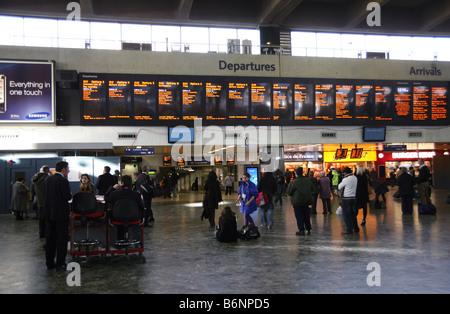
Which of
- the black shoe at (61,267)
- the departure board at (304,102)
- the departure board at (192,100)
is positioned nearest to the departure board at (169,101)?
the departure board at (192,100)

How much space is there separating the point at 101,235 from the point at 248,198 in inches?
164

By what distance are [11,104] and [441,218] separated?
16.1 meters

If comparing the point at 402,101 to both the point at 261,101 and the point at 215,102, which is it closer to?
the point at 261,101

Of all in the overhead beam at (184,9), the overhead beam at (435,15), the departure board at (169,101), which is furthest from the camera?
the overhead beam at (435,15)

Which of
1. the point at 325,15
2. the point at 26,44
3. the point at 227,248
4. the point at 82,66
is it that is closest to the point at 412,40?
the point at 325,15

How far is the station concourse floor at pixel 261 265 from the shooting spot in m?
5.62

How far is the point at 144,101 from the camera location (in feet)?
57.2

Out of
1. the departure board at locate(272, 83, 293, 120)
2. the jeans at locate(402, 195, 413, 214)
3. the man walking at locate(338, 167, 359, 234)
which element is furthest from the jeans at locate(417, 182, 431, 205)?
the departure board at locate(272, 83, 293, 120)

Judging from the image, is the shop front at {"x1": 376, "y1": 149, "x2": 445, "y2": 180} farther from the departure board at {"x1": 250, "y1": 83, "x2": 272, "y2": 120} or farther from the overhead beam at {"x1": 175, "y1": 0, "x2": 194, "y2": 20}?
the overhead beam at {"x1": 175, "y1": 0, "x2": 194, "y2": 20}

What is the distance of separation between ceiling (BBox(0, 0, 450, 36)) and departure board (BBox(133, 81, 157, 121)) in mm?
7993

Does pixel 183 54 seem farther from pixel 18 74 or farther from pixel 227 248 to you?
pixel 227 248

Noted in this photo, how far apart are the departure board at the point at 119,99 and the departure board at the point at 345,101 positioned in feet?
30.8

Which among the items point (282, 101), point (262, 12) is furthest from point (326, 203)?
point (262, 12)

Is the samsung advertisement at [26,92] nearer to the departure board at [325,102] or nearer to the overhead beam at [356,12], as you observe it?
the departure board at [325,102]
